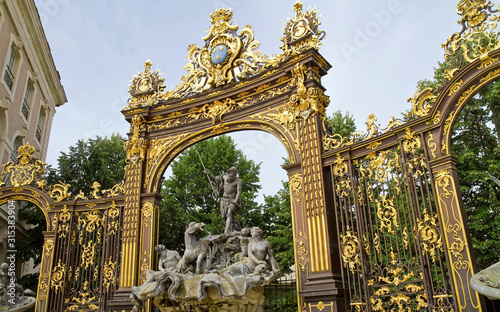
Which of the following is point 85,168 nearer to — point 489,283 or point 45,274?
point 45,274

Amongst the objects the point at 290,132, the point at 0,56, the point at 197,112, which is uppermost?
the point at 0,56

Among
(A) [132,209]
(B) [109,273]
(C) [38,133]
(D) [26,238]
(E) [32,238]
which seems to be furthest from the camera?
(C) [38,133]

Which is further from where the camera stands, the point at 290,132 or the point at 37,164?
the point at 37,164

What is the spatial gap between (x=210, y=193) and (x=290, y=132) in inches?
375

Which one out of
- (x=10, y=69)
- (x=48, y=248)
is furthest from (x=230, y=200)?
(x=10, y=69)

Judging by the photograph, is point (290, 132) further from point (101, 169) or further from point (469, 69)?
point (101, 169)

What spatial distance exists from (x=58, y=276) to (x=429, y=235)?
8.49 meters

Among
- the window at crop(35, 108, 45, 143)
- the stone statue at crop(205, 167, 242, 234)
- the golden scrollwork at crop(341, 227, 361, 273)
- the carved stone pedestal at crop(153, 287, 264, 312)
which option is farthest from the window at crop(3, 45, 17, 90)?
the golden scrollwork at crop(341, 227, 361, 273)

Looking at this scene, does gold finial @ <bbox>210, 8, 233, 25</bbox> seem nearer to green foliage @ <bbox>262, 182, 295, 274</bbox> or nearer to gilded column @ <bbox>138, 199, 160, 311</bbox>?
gilded column @ <bbox>138, 199, 160, 311</bbox>

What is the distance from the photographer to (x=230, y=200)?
944 cm

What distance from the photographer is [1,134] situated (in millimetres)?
13461

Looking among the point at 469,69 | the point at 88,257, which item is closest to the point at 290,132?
the point at 469,69

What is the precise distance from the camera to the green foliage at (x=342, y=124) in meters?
15.2

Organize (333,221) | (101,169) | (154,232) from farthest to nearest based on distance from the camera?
(101,169) < (154,232) < (333,221)
